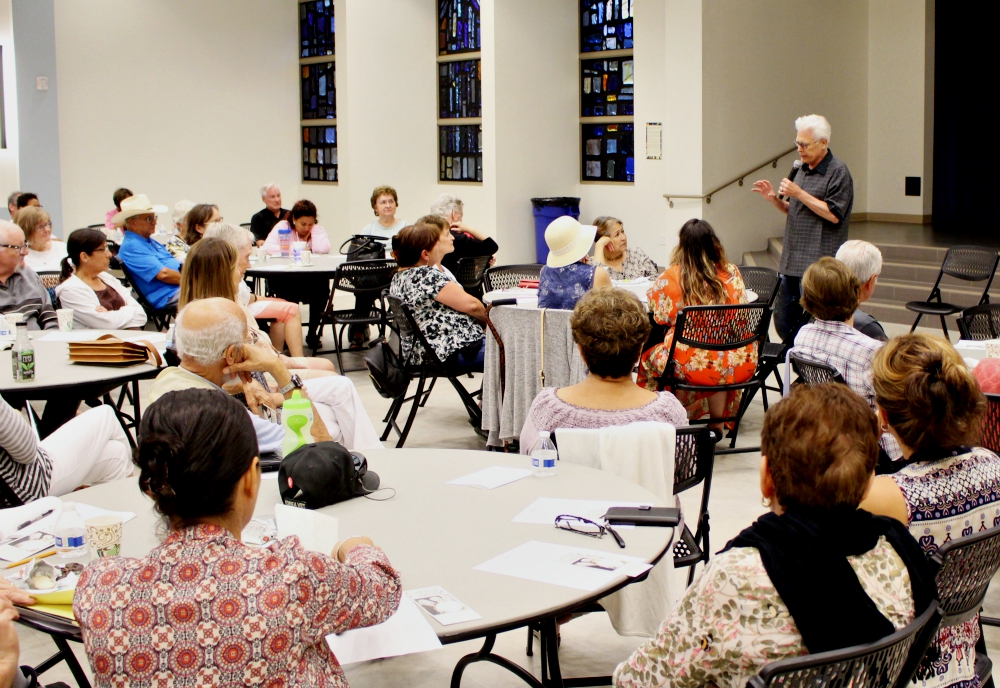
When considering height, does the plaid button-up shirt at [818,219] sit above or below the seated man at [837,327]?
above

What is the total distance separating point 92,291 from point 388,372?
68.2 inches

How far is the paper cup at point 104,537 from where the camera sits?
213cm

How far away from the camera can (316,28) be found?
1497 cm

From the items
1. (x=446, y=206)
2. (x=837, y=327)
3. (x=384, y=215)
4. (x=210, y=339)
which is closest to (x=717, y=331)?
(x=837, y=327)

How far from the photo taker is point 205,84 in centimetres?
1425

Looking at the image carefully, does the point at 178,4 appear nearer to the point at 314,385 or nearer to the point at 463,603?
the point at 314,385

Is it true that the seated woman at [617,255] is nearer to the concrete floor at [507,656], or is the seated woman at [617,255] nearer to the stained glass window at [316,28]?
the concrete floor at [507,656]

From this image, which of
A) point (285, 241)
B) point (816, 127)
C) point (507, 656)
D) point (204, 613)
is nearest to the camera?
point (204, 613)

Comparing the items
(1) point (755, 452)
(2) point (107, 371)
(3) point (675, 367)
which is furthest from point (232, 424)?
(1) point (755, 452)

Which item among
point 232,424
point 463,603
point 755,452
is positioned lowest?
point 755,452

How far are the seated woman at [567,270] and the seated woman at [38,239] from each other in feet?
13.2

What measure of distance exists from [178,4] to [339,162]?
290 cm

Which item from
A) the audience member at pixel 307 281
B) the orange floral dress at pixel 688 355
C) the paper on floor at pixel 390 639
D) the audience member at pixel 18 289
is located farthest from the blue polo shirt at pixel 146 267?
the paper on floor at pixel 390 639

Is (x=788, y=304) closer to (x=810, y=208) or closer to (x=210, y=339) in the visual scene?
(x=810, y=208)
